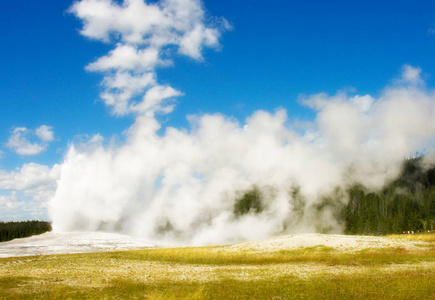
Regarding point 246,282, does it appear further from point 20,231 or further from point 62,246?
point 20,231

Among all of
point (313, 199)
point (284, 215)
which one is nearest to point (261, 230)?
point (284, 215)

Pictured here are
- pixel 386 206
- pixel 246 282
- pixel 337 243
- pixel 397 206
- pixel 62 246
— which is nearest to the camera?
pixel 246 282

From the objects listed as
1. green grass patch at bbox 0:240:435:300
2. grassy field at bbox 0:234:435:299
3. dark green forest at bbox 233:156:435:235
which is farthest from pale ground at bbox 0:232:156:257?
dark green forest at bbox 233:156:435:235

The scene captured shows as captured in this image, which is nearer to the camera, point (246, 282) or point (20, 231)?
point (246, 282)

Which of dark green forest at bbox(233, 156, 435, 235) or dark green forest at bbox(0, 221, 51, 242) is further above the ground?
dark green forest at bbox(233, 156, 435, 235)

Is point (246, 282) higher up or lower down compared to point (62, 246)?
higher up

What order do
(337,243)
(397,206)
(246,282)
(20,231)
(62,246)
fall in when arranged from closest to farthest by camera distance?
(246,282)
(337,243)
(62,246)
(397,206)
(20,231)

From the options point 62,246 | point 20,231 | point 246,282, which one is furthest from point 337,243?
point 20,231

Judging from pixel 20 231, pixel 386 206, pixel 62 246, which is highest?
pixel 386 206

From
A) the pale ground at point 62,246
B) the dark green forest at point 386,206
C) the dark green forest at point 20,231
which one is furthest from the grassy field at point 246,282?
the dark green forest at point 20,231

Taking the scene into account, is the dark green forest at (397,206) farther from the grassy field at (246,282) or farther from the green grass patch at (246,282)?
the green grass patch at (246,282)

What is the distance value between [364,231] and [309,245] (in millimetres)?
86952

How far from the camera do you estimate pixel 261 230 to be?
564ft

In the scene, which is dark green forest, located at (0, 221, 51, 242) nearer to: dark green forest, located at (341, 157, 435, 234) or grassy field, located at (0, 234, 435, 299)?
grassy field, located at (0, 234, 435, 299)
